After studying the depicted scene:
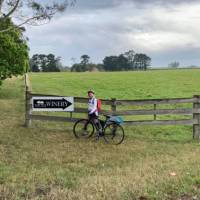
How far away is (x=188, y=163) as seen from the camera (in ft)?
31.1

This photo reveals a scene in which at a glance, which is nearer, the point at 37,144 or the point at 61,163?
the point at 61,163

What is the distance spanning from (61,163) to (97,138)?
345 centimetres

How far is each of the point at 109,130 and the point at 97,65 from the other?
121 meters

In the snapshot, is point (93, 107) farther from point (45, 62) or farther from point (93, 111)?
point (45, 62)

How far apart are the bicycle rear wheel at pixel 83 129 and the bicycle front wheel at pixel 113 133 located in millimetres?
484

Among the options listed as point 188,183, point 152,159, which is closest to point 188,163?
point 152,159

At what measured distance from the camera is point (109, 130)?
13133mm

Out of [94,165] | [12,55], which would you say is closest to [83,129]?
[94,165]

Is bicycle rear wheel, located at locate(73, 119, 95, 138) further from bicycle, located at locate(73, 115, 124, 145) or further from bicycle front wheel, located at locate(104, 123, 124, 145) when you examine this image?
bicycle front wheel, located at locate(104, 123, 124, 145)

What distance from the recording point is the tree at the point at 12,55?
90.3 feet

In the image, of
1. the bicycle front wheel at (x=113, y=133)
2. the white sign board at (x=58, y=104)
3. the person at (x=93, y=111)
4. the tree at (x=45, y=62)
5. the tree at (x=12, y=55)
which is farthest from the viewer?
the tree at (x=45, y=62)

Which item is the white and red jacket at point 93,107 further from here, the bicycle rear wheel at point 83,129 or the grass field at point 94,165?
the grass field at point 94,165

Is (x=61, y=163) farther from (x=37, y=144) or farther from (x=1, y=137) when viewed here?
(x=1, y=137)

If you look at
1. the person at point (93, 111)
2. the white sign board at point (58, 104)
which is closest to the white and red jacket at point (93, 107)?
the person at point (93, 111)
